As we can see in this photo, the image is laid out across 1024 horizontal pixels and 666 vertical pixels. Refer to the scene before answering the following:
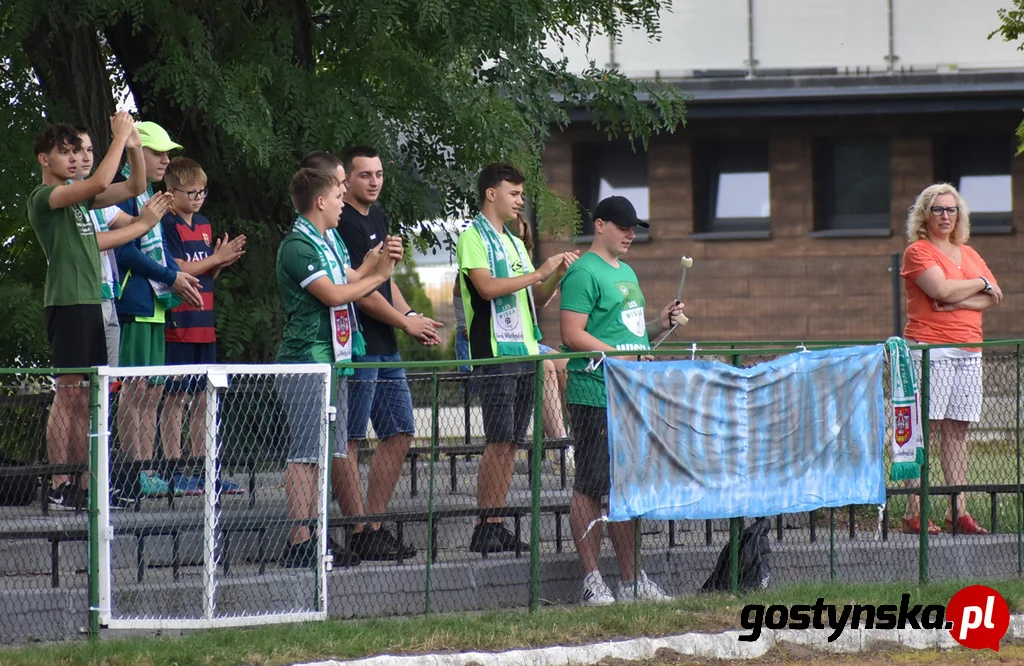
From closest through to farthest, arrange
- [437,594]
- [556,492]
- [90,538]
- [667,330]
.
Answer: [90,538] → [437,594] → [556,492] → [667,330]

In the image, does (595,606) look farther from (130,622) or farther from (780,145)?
(780,145)

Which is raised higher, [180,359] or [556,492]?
[180,359]

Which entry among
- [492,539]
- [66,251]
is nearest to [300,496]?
[492,539]

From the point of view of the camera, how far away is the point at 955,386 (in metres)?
8.69

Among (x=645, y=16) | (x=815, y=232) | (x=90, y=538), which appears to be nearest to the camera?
(x=90, y=538)

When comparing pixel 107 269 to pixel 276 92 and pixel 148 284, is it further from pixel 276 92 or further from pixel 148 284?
pixel 276 92

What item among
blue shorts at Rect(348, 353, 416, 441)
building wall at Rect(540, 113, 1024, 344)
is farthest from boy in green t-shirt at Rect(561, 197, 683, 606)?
building wall at Rect(540, 113, 1024, 344)

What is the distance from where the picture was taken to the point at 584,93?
1268 centimetres

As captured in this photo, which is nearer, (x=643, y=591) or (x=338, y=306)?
(x=338, y=306)

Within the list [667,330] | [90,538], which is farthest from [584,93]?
[90,538]

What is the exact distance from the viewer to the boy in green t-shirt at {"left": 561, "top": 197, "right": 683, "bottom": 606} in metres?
7.75

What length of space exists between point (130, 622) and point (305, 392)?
51.3 inches

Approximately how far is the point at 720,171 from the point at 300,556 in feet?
53.2

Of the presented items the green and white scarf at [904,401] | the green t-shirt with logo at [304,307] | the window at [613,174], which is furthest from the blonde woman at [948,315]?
the window at [613,174]
